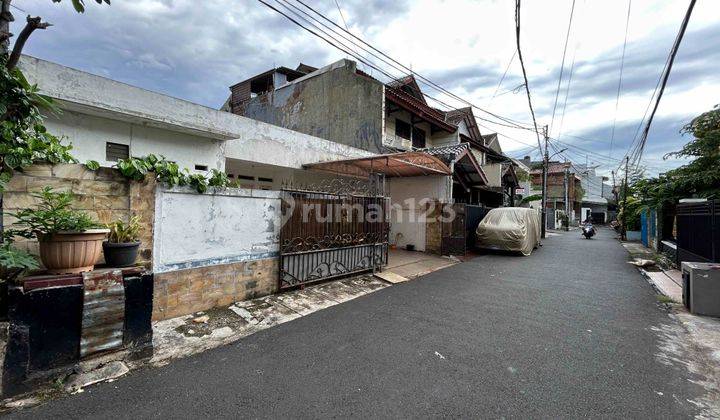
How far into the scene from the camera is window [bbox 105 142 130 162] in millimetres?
5855

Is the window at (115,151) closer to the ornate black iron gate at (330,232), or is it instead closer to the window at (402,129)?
the ornate black iron gate at (330,232)

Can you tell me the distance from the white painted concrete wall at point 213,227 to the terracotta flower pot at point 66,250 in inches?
40.6

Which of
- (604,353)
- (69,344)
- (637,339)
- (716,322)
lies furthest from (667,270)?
(69,344)

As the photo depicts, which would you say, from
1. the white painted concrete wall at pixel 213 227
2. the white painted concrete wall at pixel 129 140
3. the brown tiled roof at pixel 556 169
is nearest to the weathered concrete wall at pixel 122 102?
the white painted concrete wall at pixel 129 140

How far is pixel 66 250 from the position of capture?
2.84m

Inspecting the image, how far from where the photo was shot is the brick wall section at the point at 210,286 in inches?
159

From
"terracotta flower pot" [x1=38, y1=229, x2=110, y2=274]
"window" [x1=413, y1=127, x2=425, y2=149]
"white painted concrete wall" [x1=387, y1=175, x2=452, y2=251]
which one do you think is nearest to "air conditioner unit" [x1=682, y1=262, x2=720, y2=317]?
"white painted concrete wall" [x1=387, y1=175, x2=452, y2=251]

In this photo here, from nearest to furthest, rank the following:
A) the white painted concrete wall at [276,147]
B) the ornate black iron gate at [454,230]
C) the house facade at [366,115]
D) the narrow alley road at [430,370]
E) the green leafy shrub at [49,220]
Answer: the narrow alley road at [430,370]
the green leafy shrub at [49,220]
the white painted concrete wall at [276,147]
the ornate black iron gate at [454,230]
the house facade at [366,115]

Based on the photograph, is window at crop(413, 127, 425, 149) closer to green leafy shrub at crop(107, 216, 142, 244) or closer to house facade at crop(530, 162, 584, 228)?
green leafy shrub at crop(107, 216, 142, 244)

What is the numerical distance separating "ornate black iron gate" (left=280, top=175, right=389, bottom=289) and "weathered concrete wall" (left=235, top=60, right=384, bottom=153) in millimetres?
5568

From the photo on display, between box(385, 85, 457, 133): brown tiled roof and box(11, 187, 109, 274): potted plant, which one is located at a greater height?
box(385, 85, 457, 133): brown tiled roof

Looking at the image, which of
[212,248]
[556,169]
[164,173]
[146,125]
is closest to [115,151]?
[146,125]

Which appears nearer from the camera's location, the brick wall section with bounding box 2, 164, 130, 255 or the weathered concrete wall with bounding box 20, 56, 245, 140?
the brick wall section with bounding box 2, 164, 130, 255

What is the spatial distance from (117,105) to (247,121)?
8.67 feet
